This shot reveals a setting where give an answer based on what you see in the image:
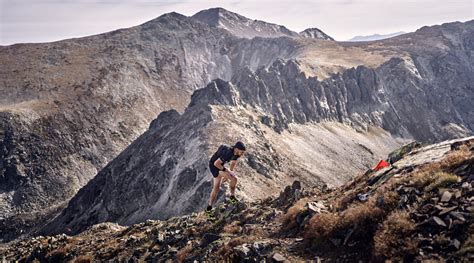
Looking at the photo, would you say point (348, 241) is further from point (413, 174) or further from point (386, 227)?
point (413, 174)

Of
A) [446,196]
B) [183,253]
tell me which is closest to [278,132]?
[183,253]

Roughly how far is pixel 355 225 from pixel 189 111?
2698 inches

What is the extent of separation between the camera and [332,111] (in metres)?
120

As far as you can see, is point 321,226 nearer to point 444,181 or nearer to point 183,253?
point 444,181

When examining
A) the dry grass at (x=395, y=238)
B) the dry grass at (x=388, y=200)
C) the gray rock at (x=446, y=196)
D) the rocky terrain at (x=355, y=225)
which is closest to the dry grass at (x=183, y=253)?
the rocky terrain at (x=355, y=225)

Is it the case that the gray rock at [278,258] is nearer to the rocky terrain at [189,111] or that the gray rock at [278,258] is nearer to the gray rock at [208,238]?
the gray rock at [208,238]

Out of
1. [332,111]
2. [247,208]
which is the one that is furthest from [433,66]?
[247,208]

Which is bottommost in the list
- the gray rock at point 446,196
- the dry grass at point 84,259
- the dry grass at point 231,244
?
the dry grass at point 84,259

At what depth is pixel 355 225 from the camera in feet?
41.2

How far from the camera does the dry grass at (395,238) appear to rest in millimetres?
10672

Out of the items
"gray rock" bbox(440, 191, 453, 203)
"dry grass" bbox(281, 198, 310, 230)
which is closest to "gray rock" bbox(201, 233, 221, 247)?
"dry grass" bbox(281, 198, 310, 230)

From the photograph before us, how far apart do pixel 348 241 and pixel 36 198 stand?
3356 inches

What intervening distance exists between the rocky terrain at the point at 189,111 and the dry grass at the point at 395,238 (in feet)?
133

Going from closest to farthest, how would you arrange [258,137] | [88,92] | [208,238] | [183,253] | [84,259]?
[183,253] < [208,238] < [84,259] < [258,137] < [88,92]
